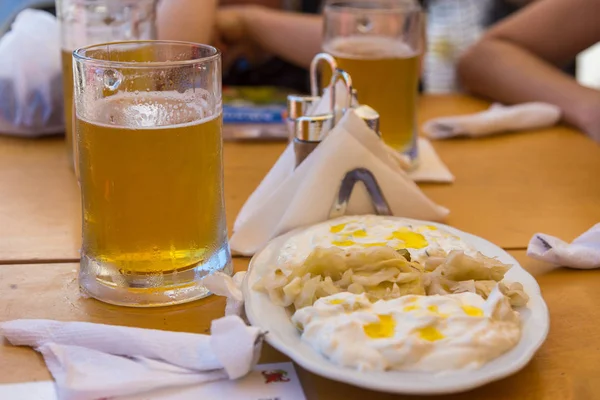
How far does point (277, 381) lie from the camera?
632mm

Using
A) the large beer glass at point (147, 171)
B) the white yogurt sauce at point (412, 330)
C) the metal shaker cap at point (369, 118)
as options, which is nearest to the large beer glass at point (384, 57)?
the metal shaker cap at point (369, 118)

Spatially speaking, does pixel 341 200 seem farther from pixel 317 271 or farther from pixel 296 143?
pixel 317 271

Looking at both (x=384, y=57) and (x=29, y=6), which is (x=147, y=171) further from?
(x=29, y=6)

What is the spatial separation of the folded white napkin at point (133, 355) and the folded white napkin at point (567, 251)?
414 mm

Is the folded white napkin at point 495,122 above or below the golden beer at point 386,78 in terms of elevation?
below

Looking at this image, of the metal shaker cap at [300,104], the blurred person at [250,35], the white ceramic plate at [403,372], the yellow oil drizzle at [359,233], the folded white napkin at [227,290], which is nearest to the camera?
the white ceramic plate at [403,372]

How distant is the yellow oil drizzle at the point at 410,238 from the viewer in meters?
0.78

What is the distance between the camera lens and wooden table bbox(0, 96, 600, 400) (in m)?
0.65

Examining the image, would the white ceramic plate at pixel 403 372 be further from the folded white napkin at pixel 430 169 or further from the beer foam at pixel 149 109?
the folded white napkin at pixel 430 169

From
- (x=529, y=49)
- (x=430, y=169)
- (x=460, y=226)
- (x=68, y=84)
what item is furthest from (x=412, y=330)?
(x=529, y=49)

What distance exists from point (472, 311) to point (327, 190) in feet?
1.07

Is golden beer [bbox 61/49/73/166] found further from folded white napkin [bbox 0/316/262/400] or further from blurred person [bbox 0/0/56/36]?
folded white napkin [bbox 0/316/262/400]

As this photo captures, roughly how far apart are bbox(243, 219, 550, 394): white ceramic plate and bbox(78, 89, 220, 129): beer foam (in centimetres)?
18

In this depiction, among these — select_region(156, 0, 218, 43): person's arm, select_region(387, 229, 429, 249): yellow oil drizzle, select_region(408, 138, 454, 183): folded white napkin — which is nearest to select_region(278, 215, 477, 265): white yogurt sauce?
select_region(387, 229, 429, 249): yellow oil drizzle
